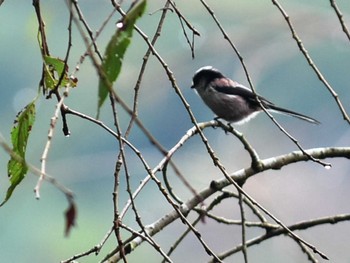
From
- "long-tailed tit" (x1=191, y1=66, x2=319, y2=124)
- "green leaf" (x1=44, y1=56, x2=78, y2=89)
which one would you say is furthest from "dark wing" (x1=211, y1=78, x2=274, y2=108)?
"green leaf" (x1=44, y1=56, x2=78, y2=89)

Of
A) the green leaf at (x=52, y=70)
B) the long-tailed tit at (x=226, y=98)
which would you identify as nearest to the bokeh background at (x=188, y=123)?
the long-tailed tit at (x=226, y=98)

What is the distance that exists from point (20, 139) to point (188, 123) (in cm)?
301

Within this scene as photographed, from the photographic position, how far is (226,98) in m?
4.35

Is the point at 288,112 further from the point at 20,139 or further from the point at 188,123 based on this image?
the point at 20,139

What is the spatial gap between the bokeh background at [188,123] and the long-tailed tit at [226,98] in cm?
21

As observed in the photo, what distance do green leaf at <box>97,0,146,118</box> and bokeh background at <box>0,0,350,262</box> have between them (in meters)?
2.97

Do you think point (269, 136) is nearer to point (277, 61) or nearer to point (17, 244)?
point (277, 61)

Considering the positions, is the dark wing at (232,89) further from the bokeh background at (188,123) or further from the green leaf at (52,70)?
the green leaf at (52,70)

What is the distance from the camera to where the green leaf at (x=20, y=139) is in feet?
4.82

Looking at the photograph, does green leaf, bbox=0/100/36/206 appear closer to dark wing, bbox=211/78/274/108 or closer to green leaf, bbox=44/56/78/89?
green leaf, bbox=44/56/78/89

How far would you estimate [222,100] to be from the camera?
14.3ft

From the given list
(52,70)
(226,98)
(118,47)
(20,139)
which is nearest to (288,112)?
(226,98)

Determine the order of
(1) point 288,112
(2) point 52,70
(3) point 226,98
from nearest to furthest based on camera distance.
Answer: (2) point 52,70 < (1) point 288,112 < (3) point 226,98

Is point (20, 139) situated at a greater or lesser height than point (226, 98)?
lesser
